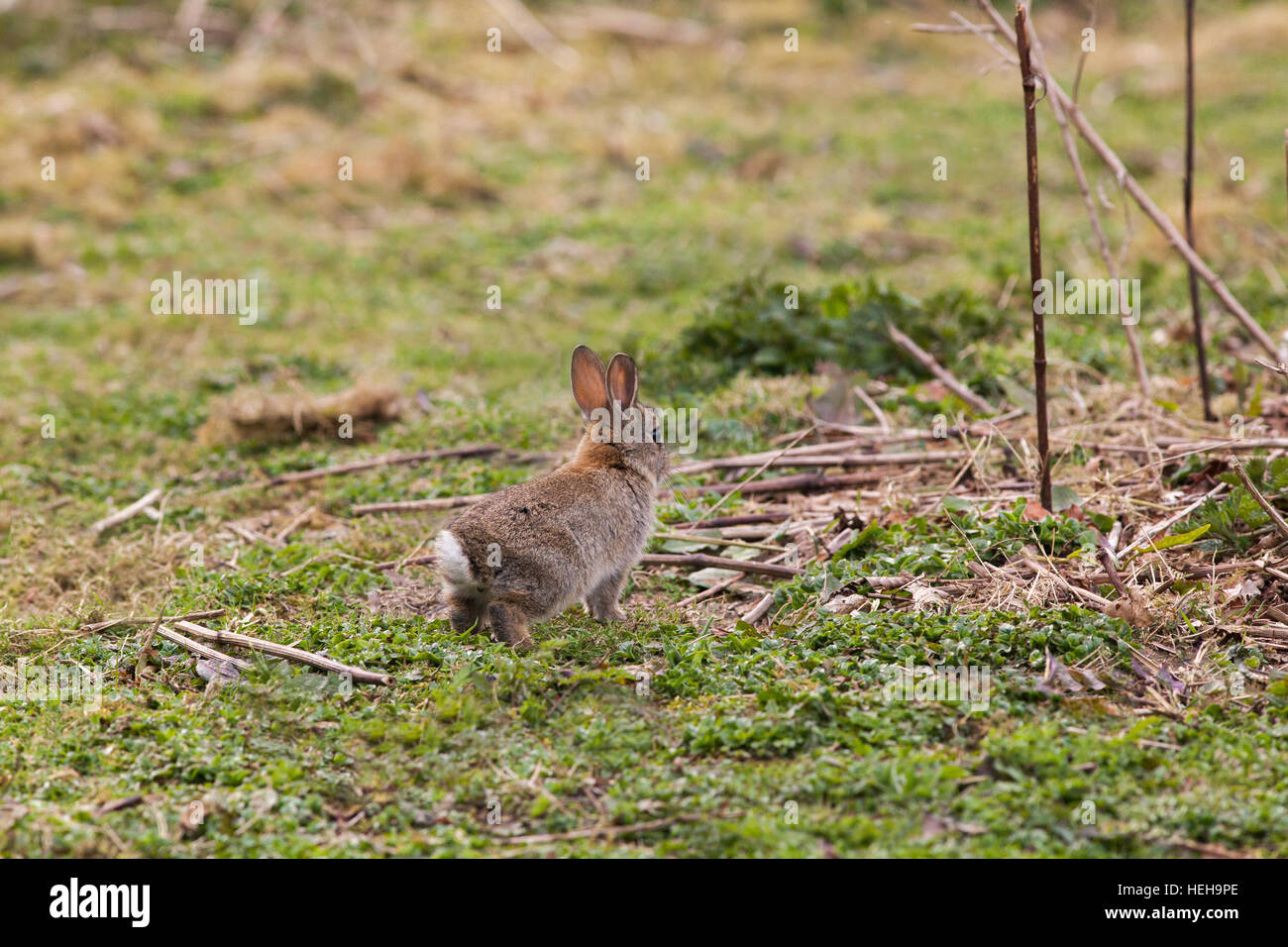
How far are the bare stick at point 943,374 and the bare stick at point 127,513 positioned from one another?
428cm

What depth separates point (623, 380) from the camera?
221 inches

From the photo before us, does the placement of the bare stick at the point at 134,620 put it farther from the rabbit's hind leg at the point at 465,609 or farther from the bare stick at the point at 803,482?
the bare stick at the point at 803,482

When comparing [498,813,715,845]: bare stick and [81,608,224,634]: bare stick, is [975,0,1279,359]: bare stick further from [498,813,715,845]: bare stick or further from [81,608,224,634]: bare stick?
[81,608,224,634]: bare stick

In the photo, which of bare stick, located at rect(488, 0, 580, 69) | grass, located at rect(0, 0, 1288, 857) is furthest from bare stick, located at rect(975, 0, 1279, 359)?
bare stick, located at rect(488, 0, 580, 69)

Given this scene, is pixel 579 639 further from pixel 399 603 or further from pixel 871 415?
pixel 871 415

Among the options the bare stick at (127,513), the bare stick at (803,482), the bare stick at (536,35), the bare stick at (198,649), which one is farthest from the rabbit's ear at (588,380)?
the bare stick at (536,35)

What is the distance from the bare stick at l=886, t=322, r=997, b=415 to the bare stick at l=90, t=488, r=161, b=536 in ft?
14.0

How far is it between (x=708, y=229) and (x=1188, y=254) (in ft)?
21.1

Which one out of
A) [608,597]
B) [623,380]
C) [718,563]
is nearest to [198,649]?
[608,597]

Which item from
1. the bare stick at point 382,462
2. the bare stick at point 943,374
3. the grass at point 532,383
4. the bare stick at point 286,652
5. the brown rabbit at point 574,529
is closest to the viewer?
the grass at point 532,383

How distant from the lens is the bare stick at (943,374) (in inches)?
274

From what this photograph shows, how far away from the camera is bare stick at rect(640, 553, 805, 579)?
5586 mm

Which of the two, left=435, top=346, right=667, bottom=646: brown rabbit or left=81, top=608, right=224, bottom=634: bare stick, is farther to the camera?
left=81, top=608, right=224, bottom=634: bare stick
